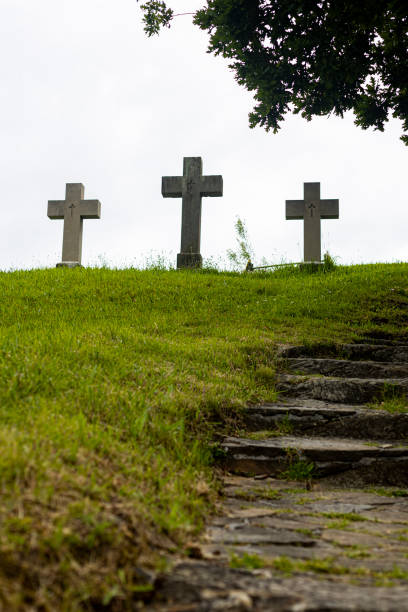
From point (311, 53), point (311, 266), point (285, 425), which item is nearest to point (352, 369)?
point (285, 425)

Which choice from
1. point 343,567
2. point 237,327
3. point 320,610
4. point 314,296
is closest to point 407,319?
point 314,296

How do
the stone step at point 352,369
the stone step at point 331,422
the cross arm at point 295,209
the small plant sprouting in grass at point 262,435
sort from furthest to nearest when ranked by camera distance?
the cross arm at point 295,209
the stone step at point 352,369
the stone step at point 331,422
the small plant sprouting in grass at point 262,435

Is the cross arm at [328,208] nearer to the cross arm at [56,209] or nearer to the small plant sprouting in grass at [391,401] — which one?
the cross arm at [56,209]

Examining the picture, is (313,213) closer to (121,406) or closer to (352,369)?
(352,369)

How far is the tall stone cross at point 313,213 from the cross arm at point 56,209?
18.9 feet

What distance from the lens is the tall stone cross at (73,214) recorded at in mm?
12188

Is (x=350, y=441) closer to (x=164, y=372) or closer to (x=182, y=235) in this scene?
(x=164, y=372)

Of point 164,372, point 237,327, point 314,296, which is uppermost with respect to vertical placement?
point 314,296

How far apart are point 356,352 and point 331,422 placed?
2.02m

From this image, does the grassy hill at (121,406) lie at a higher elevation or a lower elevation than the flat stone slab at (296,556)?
higher

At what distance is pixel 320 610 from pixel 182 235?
1075 cm

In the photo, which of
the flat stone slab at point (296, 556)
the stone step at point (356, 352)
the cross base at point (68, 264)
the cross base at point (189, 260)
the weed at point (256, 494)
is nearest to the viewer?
the flat stone slab at point (296, 556)

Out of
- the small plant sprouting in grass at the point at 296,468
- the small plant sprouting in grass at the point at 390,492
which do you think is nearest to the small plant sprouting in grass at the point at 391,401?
the small plant sprouting in grass at the point at 390,492

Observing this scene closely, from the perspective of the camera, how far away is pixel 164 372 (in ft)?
13.3
